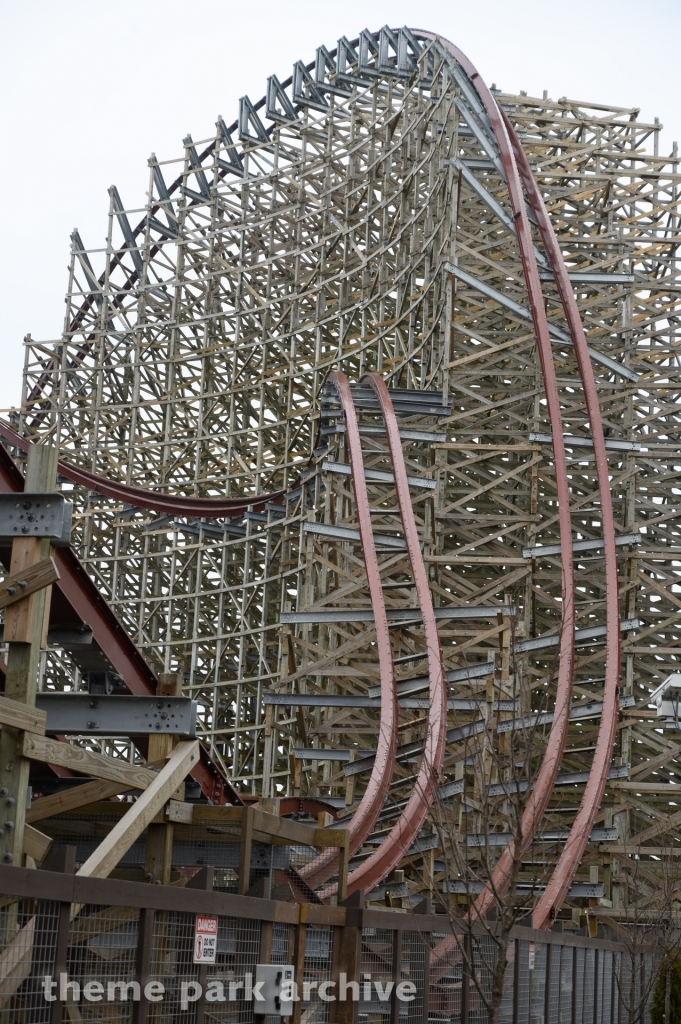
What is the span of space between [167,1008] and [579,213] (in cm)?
1930

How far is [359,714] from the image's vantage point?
18688 mm

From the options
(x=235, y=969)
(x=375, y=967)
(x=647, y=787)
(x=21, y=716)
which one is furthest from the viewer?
(x=647, y=787)

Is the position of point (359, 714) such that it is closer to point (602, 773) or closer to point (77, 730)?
point (602, 773)

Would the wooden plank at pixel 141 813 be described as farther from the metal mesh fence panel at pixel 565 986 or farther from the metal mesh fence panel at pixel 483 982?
the metal mesh fence panel at pixel 565 986

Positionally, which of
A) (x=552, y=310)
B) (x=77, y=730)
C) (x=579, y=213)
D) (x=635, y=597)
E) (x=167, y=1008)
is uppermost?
(x=579, y=213)

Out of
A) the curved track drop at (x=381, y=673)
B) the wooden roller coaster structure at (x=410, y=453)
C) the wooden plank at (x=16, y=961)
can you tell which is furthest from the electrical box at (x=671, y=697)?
the wooden plank at (x=16, y=961)

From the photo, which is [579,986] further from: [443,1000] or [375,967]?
[375,967]

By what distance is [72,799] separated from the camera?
8.16 meters

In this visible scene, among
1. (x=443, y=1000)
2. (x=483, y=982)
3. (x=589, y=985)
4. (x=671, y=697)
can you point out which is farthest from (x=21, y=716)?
(x=671, y=697)

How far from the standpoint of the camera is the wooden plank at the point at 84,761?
6.74 metres

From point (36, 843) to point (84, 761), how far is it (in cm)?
49

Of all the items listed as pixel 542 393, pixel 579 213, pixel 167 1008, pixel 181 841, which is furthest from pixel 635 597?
pixel 167 1008

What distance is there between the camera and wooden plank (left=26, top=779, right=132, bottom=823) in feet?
26.5

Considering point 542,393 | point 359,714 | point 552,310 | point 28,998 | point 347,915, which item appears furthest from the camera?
point 552,310
